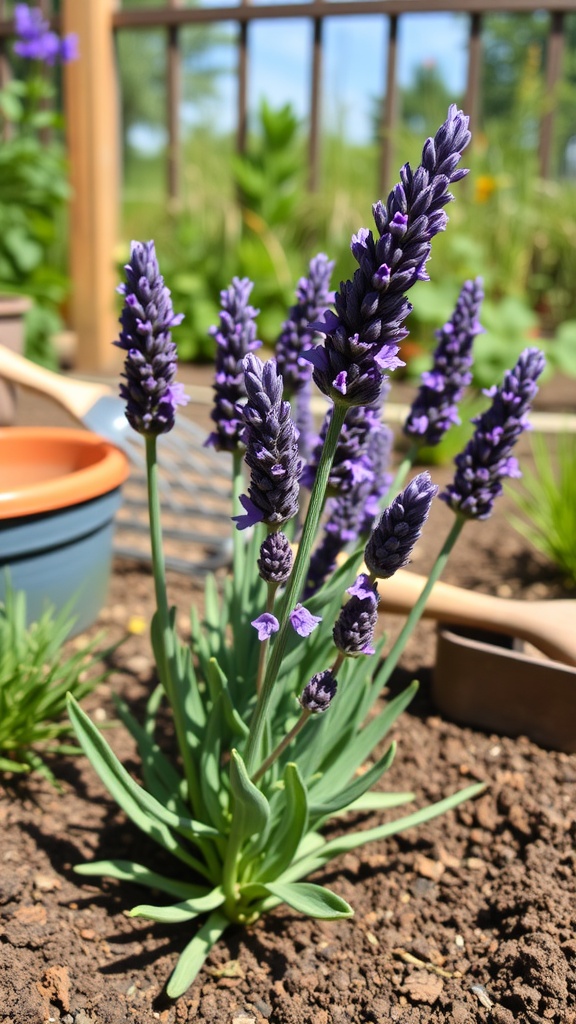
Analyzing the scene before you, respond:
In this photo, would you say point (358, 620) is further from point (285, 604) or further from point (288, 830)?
point (288, 830)

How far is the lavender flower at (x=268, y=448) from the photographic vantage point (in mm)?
762

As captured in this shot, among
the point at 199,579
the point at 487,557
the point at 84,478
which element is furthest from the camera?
the point at 487,557

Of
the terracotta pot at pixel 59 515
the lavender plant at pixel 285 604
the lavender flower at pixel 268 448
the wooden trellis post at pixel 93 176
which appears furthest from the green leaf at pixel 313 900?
the wooden trellis post at pixel 93 176

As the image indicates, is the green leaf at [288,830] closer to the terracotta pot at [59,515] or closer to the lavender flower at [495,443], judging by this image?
the lavender flower at [495,443]

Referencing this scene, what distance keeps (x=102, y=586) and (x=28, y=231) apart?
8.16ft

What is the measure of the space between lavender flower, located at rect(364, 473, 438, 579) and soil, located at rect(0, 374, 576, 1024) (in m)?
0.60

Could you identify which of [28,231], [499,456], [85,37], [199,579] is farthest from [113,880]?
[85,37]

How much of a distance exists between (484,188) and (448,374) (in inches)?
139

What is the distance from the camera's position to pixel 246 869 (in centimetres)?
116

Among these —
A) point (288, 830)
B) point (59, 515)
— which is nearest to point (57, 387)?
point (59, 515)

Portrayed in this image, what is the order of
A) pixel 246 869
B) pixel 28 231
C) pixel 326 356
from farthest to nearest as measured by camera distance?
pixel 28 231 < pixel 246 869 < pixel 326 356

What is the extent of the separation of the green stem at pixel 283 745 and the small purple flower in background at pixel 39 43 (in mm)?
3616

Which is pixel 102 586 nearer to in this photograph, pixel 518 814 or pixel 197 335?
pixel 518 814

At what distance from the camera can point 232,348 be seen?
1.10 meters
